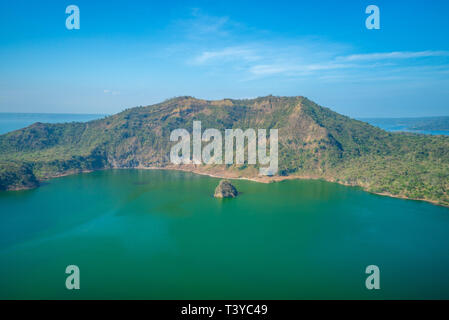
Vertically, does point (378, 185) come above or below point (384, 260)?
above

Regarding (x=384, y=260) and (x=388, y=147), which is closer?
(x=384, y=260)

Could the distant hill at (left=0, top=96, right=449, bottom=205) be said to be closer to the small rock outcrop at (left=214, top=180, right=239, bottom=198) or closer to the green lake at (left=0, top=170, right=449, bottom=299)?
the green lake at (left=0, top=170, right=449, bottom=299)

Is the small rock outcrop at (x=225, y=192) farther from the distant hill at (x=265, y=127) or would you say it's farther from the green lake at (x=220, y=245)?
the distant hill at (x=265, y=127)

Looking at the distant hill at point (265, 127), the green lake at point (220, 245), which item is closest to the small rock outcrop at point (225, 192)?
the green lake at point (220, 245)

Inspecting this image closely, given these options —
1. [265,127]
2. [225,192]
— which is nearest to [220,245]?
[225,192]
